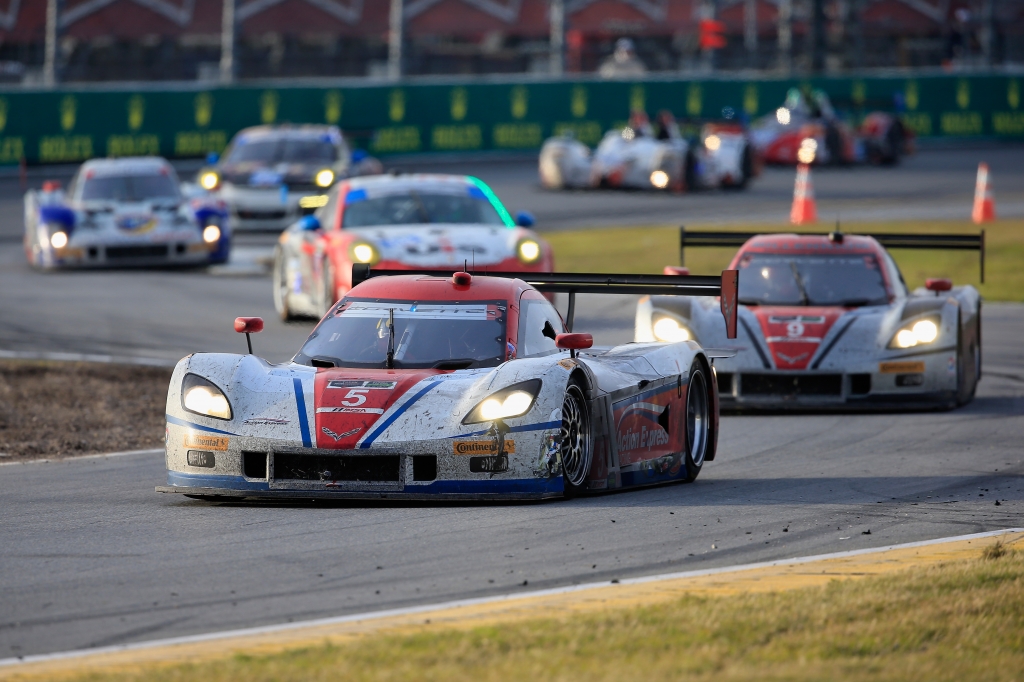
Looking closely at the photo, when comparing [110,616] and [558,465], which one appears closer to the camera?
[110,616]

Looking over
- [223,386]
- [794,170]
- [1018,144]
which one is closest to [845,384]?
[223,386]

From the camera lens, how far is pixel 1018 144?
149 ft

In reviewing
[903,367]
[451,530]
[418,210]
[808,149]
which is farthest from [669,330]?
[808,149]

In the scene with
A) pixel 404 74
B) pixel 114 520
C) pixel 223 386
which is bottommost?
pixel 114 520

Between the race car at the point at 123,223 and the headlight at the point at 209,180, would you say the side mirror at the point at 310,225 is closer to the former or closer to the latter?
the race car at the point at 123,223

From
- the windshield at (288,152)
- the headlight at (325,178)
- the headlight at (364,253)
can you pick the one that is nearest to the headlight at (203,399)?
the headlight at (364,253)

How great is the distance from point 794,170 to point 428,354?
32.5 metres

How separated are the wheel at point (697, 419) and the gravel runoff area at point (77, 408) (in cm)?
349

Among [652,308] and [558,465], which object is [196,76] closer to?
[652,308]

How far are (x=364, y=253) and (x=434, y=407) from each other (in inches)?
310

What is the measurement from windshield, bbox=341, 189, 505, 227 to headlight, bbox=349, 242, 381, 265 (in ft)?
3.05

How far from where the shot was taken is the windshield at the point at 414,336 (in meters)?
8.72

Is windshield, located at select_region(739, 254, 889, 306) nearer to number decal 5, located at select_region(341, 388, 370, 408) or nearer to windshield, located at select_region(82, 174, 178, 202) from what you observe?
number decal 5, located at select_region(341, 388, 370, 408)

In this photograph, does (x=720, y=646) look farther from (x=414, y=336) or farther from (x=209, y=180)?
(x=209, y=180)
